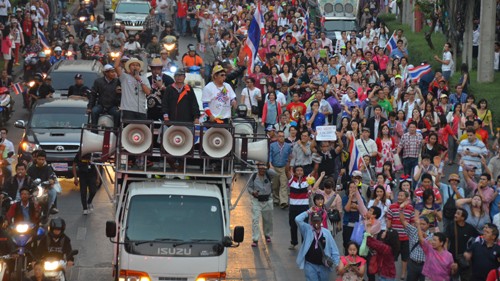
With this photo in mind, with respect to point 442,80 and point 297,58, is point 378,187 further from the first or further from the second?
point 297,58

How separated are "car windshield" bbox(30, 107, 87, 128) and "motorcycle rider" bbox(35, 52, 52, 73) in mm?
7312

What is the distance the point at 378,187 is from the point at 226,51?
63.2 feet

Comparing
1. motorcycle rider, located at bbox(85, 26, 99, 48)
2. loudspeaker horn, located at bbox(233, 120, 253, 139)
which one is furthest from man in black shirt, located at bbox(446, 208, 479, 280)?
motorcycle rider, located at bbox(85, 26, 99, 48)

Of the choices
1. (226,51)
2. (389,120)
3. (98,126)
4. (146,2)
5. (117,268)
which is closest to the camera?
(117,268)

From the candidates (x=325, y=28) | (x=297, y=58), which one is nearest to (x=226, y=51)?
(x=297, y=58)

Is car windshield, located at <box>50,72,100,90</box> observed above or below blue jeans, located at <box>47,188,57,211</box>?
above

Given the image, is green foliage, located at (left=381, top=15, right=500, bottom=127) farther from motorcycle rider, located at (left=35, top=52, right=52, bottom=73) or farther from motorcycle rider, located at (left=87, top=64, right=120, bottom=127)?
motorcycle rider, located at (left=35, top=52, right=52, bottom=73)

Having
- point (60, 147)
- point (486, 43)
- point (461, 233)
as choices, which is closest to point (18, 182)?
point (60, 147)

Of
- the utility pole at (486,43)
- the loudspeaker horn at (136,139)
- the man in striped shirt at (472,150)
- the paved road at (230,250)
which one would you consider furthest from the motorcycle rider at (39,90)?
the loudspeaker horn at (136,139)

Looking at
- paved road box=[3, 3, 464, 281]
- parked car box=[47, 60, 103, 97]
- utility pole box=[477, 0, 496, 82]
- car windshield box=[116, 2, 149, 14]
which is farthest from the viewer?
car windshield box=[116, 2, 149, 14]

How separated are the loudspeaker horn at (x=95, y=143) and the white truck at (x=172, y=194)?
0.05 ft

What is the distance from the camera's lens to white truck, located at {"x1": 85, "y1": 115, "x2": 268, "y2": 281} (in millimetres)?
18672

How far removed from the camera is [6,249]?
64.9 ft

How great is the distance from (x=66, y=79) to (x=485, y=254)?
16.4m
